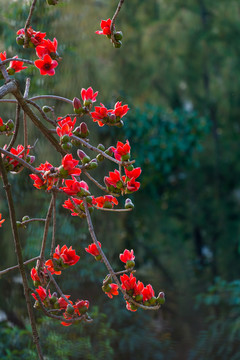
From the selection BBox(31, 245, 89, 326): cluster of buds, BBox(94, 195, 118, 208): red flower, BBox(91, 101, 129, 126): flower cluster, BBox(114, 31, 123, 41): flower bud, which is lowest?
BBox(31, 245, 89, 326): cluster of buds

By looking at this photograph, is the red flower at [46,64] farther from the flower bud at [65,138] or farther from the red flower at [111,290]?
the red flower at [111,290]

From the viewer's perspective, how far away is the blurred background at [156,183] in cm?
173

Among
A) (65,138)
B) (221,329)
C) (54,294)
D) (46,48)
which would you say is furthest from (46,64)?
(221,329)

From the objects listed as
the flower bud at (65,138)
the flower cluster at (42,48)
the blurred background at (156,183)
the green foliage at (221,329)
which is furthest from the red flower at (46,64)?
the green foliage at (221,329)

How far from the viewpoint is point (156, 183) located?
3.07 m

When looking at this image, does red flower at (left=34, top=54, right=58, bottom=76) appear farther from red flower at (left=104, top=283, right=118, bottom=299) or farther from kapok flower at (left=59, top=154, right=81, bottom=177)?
red flower at (left=104, top=283, right=118, bottom=299)

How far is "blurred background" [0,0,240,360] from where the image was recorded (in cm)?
173

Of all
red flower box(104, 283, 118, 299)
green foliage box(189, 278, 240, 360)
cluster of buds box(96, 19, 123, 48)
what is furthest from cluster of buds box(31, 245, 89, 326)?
green foliage box(189, 278, 240, 360)

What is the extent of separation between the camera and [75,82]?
1968 mm

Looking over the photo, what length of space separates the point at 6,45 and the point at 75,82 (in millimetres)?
304

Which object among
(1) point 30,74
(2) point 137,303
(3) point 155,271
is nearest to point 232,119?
(3) point 155,271

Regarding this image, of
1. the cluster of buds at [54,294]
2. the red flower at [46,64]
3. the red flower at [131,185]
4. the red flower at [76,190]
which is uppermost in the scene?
the red flower at [46,64]

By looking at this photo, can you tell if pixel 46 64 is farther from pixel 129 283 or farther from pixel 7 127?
pixel 129 283

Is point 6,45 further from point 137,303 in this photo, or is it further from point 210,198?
point 210,198
